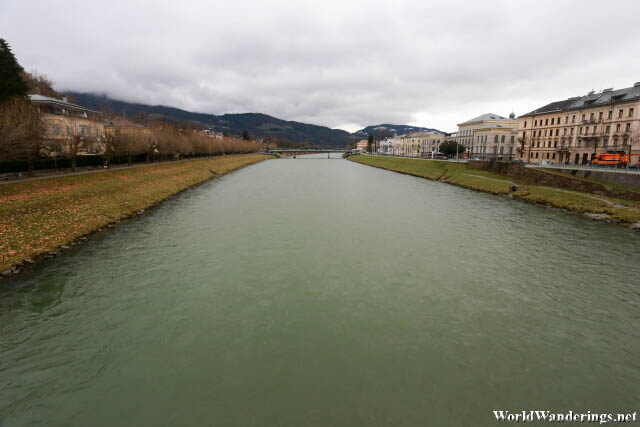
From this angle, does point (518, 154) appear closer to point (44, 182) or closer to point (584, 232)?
point (584, 232)

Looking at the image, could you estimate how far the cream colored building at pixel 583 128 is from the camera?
53.1 metres

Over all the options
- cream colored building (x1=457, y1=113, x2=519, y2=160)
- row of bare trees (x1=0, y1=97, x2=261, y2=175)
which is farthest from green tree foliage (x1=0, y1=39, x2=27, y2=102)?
cream colored building (x1=457, y1=113, x2=519, y2=160)

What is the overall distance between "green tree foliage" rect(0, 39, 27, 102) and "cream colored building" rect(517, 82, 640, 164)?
271 feet

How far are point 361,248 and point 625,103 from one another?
67637 millimetres

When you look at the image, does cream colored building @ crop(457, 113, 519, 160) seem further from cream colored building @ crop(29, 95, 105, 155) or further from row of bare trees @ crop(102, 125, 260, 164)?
cream colored building @ crop(29, 95, 105, 155)

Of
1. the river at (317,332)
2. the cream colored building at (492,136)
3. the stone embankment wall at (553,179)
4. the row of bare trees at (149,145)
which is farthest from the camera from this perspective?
the cream colored building at (492,136)

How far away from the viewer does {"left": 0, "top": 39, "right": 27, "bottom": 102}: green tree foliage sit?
38.5 meters

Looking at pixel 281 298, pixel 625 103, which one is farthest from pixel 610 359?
pixel 625 103

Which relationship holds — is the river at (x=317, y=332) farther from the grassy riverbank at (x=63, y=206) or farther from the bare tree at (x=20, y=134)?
the bare tree at (x=20, y=134)

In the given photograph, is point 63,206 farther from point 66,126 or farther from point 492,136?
point 492,136

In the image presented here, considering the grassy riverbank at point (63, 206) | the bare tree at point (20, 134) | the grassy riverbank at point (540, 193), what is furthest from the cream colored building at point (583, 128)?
the bare tree at point (20, 134)

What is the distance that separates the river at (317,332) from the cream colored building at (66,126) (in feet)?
98.9

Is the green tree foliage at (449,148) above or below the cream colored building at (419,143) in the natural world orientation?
below

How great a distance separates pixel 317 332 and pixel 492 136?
367 ft
